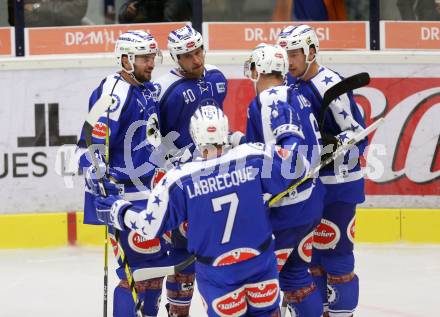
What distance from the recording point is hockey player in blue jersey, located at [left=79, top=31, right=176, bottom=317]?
202 inches

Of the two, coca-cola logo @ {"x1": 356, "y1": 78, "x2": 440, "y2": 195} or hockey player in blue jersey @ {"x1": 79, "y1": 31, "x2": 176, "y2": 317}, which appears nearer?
hockey player in blue jersey @ {"x1": 79, "y1": 31, "x2": 176, "y2": 317}

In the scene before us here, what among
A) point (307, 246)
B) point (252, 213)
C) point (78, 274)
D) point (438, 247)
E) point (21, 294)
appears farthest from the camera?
point (438, 247)

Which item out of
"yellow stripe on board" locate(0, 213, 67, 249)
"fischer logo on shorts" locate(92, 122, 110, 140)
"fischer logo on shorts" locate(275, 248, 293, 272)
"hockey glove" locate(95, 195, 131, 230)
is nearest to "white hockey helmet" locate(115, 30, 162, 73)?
"fischer logo on shorts" locate(92, 122, 110, 140)

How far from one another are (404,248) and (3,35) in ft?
10.4

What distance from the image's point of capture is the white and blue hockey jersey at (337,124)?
5.29m

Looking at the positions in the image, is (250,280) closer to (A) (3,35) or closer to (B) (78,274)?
(B) (78,274)

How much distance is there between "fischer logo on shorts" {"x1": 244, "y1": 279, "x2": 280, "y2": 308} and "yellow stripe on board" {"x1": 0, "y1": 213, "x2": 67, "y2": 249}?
3.55 m

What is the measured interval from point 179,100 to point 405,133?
2599 mm

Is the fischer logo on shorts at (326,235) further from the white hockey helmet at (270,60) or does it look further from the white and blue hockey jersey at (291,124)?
the white hockey helmet at (270,60)

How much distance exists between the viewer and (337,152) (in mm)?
5129

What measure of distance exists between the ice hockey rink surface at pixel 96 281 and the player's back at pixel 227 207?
6.00 feet

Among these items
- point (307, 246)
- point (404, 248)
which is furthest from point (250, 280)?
point (404, 248)

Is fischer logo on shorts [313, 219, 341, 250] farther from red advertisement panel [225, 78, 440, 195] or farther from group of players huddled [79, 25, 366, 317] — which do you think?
red advertisement panel [225, 78, 440, 195]

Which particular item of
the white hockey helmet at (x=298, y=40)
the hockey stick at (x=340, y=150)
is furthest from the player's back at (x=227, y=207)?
the white hockey helmet at (x=298, y=40)
